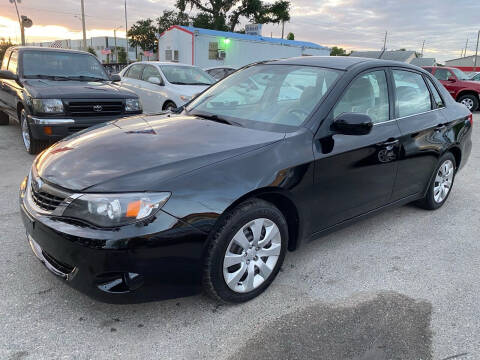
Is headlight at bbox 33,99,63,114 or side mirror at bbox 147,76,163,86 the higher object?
side mirror at bbox 147,76,163,86

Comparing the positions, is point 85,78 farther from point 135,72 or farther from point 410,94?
point 410,94

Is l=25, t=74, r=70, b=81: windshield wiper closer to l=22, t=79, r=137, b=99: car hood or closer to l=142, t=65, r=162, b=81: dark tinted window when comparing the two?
l=22, t=79, r=137, b=99: car hood

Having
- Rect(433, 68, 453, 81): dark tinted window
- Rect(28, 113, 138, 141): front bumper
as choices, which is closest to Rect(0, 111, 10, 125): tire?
Rect(28, 113, 138, 141): front bumper

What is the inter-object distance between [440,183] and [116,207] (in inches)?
146

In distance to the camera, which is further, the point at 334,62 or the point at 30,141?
the point at 30,141

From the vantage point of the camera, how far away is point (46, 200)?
2.35 m

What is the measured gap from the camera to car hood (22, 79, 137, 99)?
18.4 ft

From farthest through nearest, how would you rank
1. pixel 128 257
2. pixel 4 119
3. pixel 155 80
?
pixel 155 80 < pixel 4 119 < pixel 128 257

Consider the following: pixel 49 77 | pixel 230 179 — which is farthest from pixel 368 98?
pixel 49 77

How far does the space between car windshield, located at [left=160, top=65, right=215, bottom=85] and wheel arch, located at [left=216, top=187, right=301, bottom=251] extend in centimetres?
702

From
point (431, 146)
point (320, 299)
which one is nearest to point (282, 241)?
point (320, 299)

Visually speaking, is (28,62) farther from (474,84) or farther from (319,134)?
(474,84)

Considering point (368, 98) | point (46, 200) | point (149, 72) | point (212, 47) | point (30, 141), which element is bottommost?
point (30, 141)

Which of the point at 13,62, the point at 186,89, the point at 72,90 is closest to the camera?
the point at 72,90
